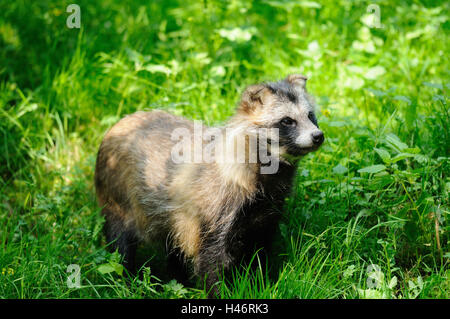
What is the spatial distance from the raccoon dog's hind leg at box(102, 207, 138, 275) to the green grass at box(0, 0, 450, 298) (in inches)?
5.1

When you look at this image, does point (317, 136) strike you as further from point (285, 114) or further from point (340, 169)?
point (340, 169)

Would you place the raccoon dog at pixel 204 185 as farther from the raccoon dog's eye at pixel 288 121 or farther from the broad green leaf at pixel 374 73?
the broad green leaf at pixel 374 73

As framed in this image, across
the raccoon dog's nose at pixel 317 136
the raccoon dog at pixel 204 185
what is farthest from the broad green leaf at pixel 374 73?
the raccoon dog's nose at pixel 317 136

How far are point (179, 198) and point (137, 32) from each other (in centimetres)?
286

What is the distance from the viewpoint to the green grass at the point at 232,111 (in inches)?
154

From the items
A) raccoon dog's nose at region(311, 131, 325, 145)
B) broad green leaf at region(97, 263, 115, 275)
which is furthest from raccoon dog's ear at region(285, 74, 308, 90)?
broad green leaf at region(97, 263, 115, 275)

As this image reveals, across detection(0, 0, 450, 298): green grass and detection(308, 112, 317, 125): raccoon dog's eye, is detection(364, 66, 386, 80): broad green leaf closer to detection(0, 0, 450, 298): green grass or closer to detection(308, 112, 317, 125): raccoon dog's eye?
detection(0, 0, 450, 298): green grass

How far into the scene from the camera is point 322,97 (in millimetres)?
5074

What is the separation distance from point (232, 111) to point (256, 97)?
0.66 meters

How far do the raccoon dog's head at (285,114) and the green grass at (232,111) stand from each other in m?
0.52

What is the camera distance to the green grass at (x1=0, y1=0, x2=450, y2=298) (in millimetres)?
3916
